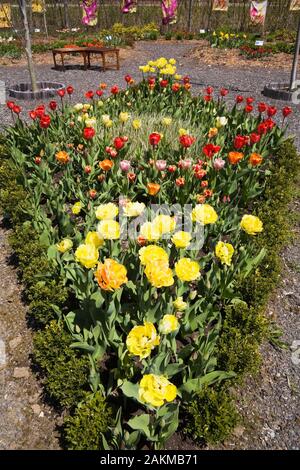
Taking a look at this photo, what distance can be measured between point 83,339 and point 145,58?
51.4 ft

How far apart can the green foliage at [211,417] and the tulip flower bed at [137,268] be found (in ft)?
0.22

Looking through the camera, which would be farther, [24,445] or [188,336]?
[188,336]

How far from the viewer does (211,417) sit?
6.71 feet

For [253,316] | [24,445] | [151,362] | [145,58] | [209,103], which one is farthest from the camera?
[145,58]

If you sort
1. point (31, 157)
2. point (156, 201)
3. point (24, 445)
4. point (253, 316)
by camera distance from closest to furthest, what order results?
point (24, 445)
point (253, 316)
point (156, 201)
point (31, 157)

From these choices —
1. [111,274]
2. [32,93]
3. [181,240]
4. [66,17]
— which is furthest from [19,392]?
[66,17]

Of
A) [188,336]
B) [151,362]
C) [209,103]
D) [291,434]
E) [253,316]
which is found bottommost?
[291,434]

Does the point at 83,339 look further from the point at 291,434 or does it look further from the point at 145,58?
the point at 145,58

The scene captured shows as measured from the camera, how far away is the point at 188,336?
270cm

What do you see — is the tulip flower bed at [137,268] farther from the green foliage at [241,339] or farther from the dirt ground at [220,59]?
the dirt ground at [220,59]

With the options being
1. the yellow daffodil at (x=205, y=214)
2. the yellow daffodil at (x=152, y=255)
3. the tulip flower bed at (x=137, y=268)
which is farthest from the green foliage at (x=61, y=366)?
the yellow daffodil at (x=205, y=214)

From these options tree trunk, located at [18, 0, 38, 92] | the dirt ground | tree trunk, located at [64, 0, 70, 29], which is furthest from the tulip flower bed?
tree trunk, located at [64, 0, 70, 29]

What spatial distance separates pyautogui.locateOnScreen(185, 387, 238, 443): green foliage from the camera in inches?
80.4
